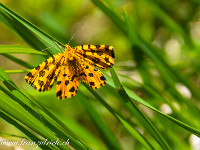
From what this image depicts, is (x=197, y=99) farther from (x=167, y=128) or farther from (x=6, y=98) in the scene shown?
(x=6, y=98)

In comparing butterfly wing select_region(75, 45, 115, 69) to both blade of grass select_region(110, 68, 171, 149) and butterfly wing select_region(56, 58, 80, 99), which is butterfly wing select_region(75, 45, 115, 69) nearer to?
butterfly wing select_region(56, 58, 80, 99)

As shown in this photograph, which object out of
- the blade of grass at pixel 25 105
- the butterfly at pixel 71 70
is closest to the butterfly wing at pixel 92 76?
the butterfly at pixel 71 70

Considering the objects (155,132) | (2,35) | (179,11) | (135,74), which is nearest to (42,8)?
(2,35)

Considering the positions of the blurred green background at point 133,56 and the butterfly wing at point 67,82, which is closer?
the butterfly wing at point 67,82

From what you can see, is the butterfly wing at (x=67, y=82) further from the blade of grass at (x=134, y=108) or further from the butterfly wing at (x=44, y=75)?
the blade of grass at (x=134, y=108)

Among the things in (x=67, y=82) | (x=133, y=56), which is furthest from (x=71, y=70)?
(x=133, y=56)

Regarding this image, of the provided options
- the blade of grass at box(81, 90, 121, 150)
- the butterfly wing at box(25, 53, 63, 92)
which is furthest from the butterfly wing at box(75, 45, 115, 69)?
the blade of grass at box(81, 90, 121, 150)
